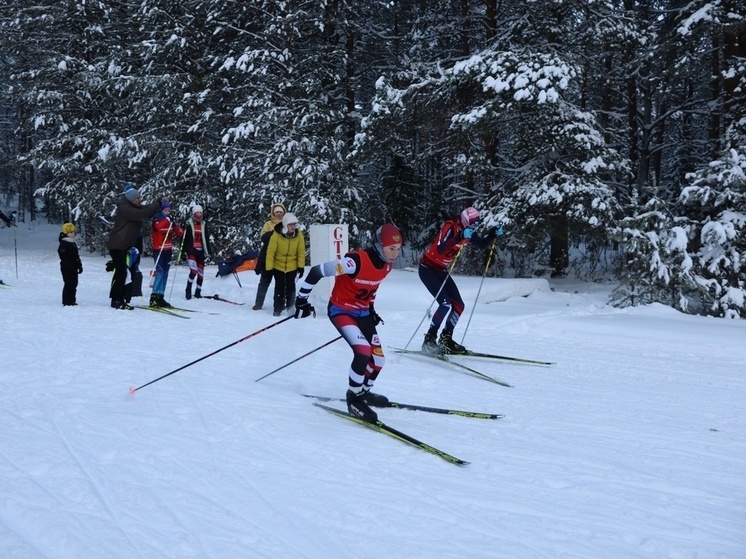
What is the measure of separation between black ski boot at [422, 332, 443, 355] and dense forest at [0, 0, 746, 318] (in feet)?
17.1

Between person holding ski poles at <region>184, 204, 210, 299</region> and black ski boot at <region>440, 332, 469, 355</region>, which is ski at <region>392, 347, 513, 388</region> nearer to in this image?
black ski boot at <region>440, 332, 469, 355</region>

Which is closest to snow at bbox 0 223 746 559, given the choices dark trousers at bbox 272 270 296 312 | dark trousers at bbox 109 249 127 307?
dark trousers at bbox 272 270 296 312

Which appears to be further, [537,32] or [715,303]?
[537,32]

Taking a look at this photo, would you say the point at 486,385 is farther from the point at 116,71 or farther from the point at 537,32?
the point at 116,71

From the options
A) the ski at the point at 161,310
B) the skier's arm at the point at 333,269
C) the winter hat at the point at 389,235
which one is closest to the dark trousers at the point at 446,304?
the skier's arm at the point at 333,269

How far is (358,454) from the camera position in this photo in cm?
432

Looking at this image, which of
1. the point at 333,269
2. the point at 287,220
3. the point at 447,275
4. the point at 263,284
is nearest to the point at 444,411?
the point at 333,269

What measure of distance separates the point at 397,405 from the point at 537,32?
11.5 meters

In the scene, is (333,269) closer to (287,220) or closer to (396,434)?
(396,434)

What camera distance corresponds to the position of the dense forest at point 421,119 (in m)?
11.4

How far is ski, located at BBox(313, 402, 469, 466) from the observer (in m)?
4.23

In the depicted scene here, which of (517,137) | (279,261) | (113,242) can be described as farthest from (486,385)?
(517,137)

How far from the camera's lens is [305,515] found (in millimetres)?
3340

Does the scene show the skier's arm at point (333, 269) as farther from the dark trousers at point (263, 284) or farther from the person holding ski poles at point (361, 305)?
the dark trousers at point (263, 284)
